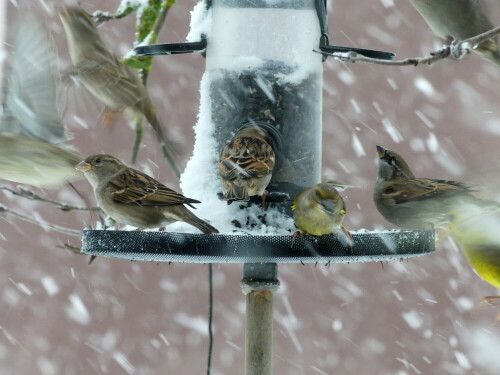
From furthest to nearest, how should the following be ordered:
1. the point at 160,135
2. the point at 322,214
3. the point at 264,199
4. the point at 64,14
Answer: the point at 64,14
the point at 160,135
the point at 264,199
the point at 322,214

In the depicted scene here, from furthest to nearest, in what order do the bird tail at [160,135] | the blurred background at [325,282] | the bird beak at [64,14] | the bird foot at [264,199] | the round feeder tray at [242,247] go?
1. the blurred background at [325,282]
2. the bird beak at [64,14]
3. the bird tail at [160,135]
4. the bird foot at [264,199]
5. the round feeder tray at [242,247]

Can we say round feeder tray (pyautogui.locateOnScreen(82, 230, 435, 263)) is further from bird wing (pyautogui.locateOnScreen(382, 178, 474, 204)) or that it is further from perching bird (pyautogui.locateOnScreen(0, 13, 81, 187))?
perching bird (pyautogui.locateOnScreen(0, 13, 81, 187))

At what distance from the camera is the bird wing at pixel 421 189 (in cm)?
504

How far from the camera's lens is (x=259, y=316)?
4.54 m

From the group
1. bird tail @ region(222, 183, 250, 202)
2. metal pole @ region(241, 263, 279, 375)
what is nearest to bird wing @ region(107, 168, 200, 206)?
bird tail @ region(222, 183, 250, 202)

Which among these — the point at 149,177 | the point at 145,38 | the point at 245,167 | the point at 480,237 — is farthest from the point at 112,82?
the point at 480,237

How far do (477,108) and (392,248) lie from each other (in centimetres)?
468

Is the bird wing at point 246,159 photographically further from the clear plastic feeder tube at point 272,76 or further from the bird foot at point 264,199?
the clear plastic feeder tube at point 272,76

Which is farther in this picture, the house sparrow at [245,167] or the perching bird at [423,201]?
the perching bird at [423,201]

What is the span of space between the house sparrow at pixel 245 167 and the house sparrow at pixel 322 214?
0.40m

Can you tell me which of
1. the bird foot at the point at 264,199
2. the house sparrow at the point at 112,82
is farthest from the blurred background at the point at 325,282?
the bird foot at the point at 264,199

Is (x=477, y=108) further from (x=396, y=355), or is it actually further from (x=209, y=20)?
(x=209, y=20)

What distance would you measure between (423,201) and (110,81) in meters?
2.28

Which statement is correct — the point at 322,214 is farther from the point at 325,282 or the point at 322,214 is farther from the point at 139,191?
the point at 325,282
